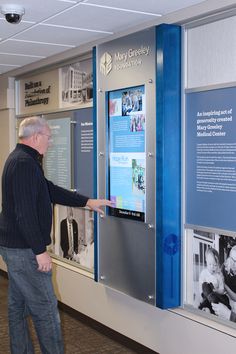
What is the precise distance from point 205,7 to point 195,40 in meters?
0.27

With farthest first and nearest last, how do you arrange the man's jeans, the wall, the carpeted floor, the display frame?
the carpeted floor, the display frame, the wall, the man's jeans

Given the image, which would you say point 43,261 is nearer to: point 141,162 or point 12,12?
point 141,162

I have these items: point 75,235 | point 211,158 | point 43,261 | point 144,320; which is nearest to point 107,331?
point 144,320

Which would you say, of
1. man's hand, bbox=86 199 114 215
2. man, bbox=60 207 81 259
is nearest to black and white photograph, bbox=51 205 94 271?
man, bbox=60 207 81 259

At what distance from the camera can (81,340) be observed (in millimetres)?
4164

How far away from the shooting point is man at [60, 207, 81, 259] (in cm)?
482

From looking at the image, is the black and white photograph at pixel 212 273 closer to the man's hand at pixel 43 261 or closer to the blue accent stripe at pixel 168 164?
the blue accent stripe at pixel 168 164

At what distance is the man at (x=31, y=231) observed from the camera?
2.95 metres

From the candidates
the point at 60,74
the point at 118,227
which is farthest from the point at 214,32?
the point at 60,74

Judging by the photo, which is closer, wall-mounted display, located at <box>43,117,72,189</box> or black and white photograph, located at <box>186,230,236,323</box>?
black and white photograph, located at <box>186,230,236,323</box>

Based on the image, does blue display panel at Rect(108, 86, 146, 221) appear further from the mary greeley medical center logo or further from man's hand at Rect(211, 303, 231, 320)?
man's hand at Rect(211, 303, 231, 320)

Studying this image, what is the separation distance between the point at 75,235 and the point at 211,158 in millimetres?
2033

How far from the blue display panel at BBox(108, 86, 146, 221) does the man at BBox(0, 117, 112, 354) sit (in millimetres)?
663

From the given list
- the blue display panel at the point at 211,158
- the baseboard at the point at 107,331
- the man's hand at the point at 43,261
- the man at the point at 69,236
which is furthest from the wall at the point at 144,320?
the man's hand at the point at 43,261
